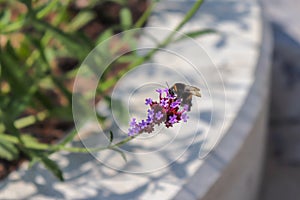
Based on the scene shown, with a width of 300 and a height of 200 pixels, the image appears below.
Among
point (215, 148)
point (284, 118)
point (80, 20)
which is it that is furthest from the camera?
point (284, 118)

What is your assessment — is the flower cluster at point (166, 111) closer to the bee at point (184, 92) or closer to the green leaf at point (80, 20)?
the bee at point (184, 92)

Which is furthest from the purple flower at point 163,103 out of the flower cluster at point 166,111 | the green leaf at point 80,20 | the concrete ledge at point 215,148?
the green leaf at point 80,20

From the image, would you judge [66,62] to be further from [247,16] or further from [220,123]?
[220,123]

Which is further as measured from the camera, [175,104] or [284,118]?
[284,118]

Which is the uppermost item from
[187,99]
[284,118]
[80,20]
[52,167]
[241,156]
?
[284,118]

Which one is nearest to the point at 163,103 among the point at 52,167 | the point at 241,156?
the point at 52,167

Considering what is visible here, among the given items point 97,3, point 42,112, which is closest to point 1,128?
point 42,112

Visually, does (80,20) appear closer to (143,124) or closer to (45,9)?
(45,9)
